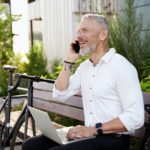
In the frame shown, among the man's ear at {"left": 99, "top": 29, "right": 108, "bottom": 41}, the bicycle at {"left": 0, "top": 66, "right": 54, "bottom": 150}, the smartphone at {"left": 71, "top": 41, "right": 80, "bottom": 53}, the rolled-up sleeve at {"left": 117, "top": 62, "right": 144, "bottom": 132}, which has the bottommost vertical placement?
the bicycle at {"left": 0, "top": 66, "right": 54, "bottom": 150}

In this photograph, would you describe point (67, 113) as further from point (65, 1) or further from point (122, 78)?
point (65, 1)

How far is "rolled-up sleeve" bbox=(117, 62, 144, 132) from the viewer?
2447mm

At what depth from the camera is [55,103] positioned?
4426 mm

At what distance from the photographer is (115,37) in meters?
4.98

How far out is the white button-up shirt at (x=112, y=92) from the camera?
2459 mm

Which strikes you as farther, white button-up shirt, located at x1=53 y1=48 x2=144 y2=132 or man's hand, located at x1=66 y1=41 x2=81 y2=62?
man's hand, located at x1=66 y1=41 x2=81 y2=62

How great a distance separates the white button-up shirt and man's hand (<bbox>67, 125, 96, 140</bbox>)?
0.42ft

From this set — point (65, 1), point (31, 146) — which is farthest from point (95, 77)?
point (65, 1)

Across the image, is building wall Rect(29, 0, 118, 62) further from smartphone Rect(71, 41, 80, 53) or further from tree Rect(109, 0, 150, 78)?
smartphone Rect(71, 41, 80, 53)

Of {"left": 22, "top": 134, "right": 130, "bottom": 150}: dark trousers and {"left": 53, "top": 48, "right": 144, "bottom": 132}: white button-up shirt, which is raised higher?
{"left": 53, "top": 48, "right": 144, "bottom": 132}: white button-up shirt

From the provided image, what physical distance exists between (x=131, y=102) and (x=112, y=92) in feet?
0.67

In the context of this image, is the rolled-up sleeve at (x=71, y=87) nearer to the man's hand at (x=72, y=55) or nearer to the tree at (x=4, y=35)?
the man's hand at (x=72, y=55)

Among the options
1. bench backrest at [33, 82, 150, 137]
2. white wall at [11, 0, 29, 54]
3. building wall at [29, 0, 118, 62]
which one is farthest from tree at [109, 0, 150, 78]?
white wall at [11, 0, 29, 54]

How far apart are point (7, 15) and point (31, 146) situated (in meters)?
7.60
